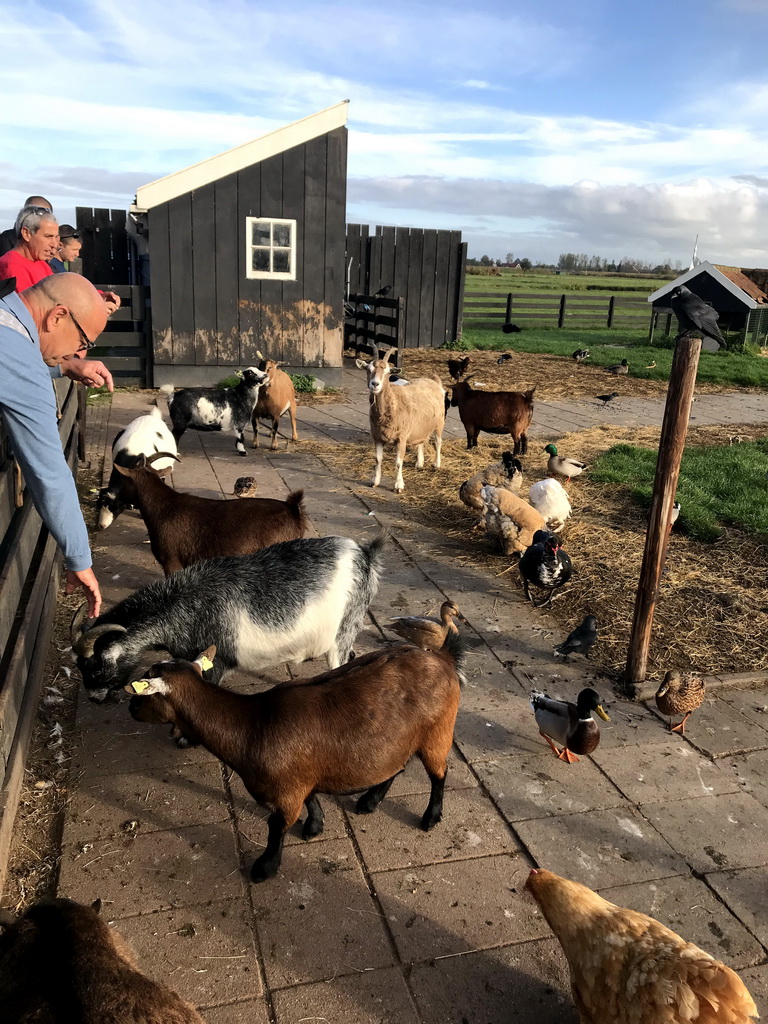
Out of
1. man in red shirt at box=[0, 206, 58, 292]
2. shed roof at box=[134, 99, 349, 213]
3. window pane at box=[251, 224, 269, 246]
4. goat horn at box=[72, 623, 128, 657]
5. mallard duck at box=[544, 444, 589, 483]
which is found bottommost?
mallard duck at box=[544, 444, 589, 483]

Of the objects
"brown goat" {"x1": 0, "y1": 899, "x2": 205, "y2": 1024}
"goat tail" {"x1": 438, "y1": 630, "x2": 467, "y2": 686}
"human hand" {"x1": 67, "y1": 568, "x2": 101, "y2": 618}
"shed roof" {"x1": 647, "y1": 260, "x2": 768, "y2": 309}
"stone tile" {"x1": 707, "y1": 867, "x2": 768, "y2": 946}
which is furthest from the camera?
"shed roof" {"x1": 647, "y1": 260, "x2": 768, "y2": 309}

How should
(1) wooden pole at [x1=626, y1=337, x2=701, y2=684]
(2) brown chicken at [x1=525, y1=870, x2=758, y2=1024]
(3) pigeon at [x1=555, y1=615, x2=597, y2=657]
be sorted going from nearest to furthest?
(2) brown chicken at [x1=525, y1=870, x2=758, y2=1024] → (1) wooden pole at [x1=626, y1=337, x2=701, y2=684] → (3) pigeon at [x1=555, y1=615, x2=597, y2=657]

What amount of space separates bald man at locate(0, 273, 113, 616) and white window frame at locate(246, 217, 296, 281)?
11502 mm

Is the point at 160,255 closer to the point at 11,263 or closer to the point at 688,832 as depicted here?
the point at 11,263

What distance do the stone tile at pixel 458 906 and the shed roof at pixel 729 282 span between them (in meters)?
25.6

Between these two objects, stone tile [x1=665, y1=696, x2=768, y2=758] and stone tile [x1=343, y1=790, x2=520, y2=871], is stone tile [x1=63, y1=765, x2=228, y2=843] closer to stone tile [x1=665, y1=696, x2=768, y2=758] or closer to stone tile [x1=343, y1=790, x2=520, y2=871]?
stone tile [x1=343, y1=790, x2=520, y2=871]

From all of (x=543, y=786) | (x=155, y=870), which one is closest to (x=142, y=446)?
(x=155, y=870)

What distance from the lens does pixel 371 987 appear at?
2.85 metres

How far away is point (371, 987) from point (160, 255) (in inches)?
531

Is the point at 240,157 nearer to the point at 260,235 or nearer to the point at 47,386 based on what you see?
the point at 260,235

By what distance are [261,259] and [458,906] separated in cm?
1341

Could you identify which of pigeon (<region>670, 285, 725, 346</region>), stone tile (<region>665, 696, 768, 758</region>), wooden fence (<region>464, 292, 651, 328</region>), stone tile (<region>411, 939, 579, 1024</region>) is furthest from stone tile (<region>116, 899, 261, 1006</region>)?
wooden fence (<region>464, 292, 651, 328</region>)

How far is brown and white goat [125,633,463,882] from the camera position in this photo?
10.7 feet

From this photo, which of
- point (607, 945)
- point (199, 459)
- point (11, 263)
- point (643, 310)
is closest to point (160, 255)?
point (199, 459)
